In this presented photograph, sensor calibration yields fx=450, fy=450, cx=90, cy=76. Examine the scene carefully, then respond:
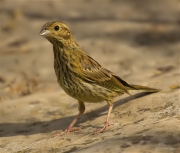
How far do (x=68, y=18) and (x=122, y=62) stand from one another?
137 inches

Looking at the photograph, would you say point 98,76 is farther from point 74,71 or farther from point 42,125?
point 42,125

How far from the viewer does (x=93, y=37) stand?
36.3 ft

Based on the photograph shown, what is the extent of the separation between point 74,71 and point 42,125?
105 centimetres

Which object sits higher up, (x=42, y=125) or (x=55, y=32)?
(x=55, y=32)

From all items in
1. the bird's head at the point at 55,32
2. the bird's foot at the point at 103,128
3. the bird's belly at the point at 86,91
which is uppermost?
the bird's head at the point at 55,32

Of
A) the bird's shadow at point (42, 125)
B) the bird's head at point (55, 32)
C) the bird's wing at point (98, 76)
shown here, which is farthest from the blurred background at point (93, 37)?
the bird's head at point (55, 32)

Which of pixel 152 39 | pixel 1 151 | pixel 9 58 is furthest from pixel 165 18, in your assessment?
pixel 1 151

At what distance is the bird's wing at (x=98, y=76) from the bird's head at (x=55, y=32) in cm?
40

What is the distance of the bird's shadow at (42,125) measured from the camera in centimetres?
612

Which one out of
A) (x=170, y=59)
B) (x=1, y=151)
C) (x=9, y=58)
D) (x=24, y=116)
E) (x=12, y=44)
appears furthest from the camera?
(x=12, y=44)

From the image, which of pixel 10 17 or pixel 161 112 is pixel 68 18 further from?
pixel 161 112

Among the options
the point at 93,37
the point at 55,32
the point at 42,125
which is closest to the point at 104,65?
the point at 93,37

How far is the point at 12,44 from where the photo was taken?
11.2m

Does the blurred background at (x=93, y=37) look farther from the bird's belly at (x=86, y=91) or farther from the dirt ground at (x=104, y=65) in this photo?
the bird's belly at (x=86, y=91)
